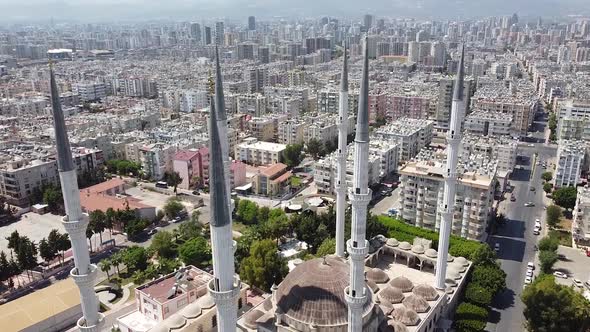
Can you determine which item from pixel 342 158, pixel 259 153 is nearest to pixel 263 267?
pixel 342 158

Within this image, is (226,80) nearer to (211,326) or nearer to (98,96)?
(98,96)

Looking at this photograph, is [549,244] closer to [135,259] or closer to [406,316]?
[406,316]

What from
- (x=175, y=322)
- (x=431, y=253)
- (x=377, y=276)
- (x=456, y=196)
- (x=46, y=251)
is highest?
(x=456, y=196)

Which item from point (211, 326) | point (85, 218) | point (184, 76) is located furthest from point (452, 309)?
point (184, 76)

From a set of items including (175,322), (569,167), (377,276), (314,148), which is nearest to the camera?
(175,322)

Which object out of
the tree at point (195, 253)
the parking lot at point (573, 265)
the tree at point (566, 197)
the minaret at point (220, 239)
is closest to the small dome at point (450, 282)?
the parking lot at point (573, 265)

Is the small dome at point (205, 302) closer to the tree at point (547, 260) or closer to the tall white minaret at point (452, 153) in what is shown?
the tall white minaret at point (452, 153)

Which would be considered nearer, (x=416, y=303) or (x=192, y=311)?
(x=192, y=311)
